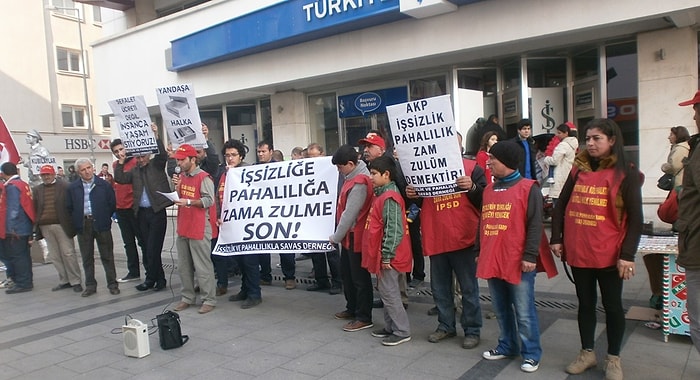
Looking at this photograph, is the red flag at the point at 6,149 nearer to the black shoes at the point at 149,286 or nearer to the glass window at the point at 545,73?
the black shoes at the point at 149,286

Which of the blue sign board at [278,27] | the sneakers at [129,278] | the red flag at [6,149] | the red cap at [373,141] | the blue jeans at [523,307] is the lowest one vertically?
the sneakers at [129,278]

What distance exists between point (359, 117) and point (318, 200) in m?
8.03

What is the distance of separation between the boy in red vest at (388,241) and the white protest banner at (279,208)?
834mm

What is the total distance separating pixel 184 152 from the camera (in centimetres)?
620

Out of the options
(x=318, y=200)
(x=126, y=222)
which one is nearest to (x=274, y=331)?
(x=318, y=200)

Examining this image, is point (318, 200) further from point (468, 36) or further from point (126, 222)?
point (468, 36)

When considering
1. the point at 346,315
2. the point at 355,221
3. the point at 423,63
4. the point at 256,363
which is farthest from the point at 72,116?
the point at 256,363

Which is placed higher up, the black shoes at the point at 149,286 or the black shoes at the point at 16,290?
the black shoes at the point at 149,286

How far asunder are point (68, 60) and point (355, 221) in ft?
109

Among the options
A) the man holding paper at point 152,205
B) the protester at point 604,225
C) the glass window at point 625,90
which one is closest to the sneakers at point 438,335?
the protester at point 604,225

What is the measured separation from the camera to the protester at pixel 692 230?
329cm

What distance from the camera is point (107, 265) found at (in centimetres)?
767

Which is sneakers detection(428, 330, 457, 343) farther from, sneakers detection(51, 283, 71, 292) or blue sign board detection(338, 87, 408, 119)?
blue sign board detection(338, 87, 408, 119)

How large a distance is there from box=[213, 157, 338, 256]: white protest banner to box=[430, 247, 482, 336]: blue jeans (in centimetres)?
125
